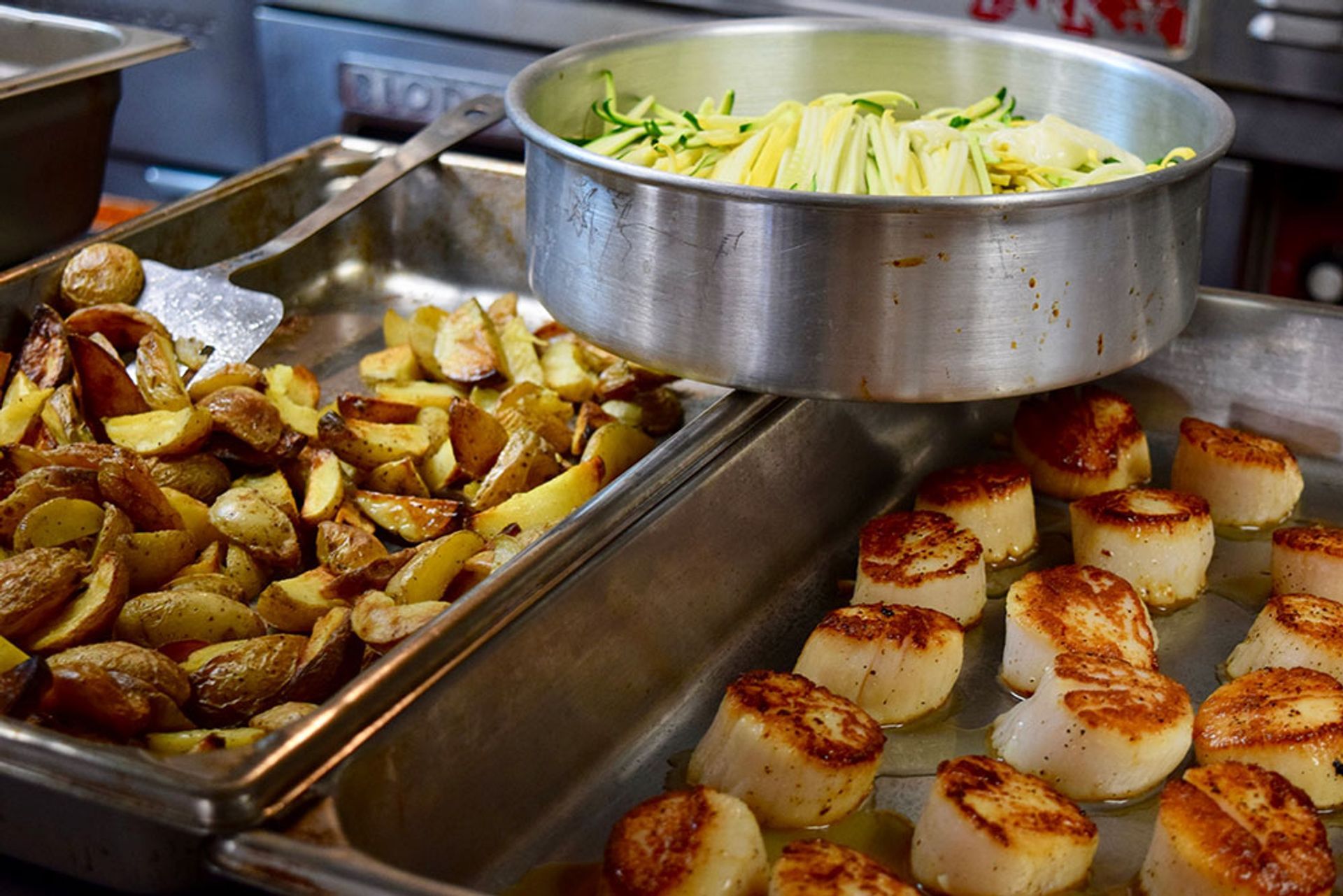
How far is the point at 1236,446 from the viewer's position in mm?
1782

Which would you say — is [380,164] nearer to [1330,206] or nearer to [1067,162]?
[1067,162]

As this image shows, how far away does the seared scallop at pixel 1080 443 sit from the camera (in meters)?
1.82

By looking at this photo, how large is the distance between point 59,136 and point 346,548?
3.11 ft

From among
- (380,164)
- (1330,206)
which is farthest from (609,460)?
(1330,206)

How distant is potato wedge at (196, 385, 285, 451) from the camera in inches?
68.0

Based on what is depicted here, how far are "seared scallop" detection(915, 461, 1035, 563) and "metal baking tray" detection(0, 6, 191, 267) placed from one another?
4.22 feet

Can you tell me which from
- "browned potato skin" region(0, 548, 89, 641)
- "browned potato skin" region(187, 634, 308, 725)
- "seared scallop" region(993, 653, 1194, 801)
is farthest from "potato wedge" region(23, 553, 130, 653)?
"seared scallop" region(993, 653, 1194, 801)

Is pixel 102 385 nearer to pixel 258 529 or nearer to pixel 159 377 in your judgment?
pixel 159 377

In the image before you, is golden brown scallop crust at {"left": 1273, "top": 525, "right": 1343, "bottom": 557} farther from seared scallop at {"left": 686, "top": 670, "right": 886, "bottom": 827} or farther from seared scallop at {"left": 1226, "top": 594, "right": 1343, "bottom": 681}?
seared scallop at {"left": 686, "top": 670, "right": 886, "bottom": 827}

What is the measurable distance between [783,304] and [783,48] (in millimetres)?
642

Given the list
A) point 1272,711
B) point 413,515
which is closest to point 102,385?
point 413,515

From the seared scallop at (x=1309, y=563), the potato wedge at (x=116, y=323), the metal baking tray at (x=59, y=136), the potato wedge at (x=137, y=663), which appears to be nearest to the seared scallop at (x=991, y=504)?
the seared scallop at (x=1309, y=563)

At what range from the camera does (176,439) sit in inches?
66.2

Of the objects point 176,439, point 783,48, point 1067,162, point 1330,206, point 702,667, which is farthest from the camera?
point 1330,206
